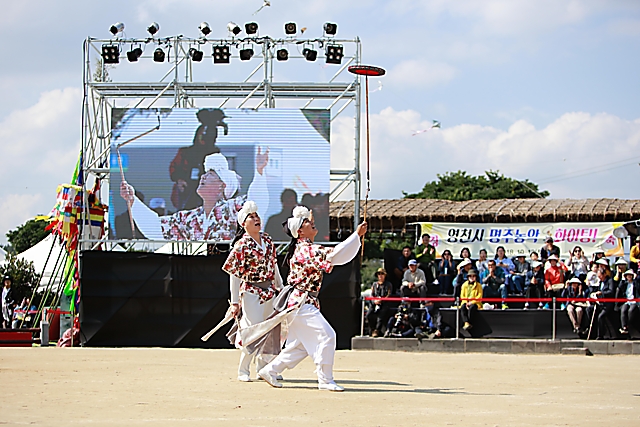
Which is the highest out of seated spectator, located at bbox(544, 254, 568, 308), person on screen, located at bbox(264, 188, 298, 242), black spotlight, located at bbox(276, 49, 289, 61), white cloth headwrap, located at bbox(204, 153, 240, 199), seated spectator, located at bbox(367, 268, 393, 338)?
black spotlight, located at bbox(276, 49, 289, 61)

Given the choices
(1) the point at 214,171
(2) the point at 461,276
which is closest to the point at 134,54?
(1) the point at 214,171

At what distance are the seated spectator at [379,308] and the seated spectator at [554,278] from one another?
2957 mm

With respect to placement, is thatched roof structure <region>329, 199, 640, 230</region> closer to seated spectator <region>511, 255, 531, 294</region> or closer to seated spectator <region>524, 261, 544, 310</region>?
seated spectator <region>511, 255, 531, 294</region>

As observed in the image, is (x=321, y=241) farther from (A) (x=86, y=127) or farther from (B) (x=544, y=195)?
(B) (x=544, y=195)

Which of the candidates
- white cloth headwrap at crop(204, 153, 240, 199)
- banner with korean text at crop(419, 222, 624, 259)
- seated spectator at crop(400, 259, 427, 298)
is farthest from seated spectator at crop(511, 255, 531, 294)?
white cloth headwrap at crop(204, 153, 240, 199)

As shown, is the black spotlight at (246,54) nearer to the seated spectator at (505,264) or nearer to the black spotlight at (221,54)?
the black spotlight at (221,54)

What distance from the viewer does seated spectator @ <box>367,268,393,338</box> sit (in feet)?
55.7

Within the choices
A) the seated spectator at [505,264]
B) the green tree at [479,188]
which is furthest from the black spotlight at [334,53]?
the green tree at [479,188]

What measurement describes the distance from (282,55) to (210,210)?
3626mm

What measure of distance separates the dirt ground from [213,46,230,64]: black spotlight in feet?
27.4

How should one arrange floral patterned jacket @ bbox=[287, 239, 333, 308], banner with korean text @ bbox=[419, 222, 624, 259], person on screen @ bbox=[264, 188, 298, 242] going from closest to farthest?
floral patterned jacket @ bbox=[287, 239, 333, 308]
person on screen @ bbox=[264, 188, 298, 242]
banner with korean text @ bbox=[419, 222, 624, 259]

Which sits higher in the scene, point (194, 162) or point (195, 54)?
point (195, 54)

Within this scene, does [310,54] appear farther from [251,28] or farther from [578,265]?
[578,265]

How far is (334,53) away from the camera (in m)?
18.7
